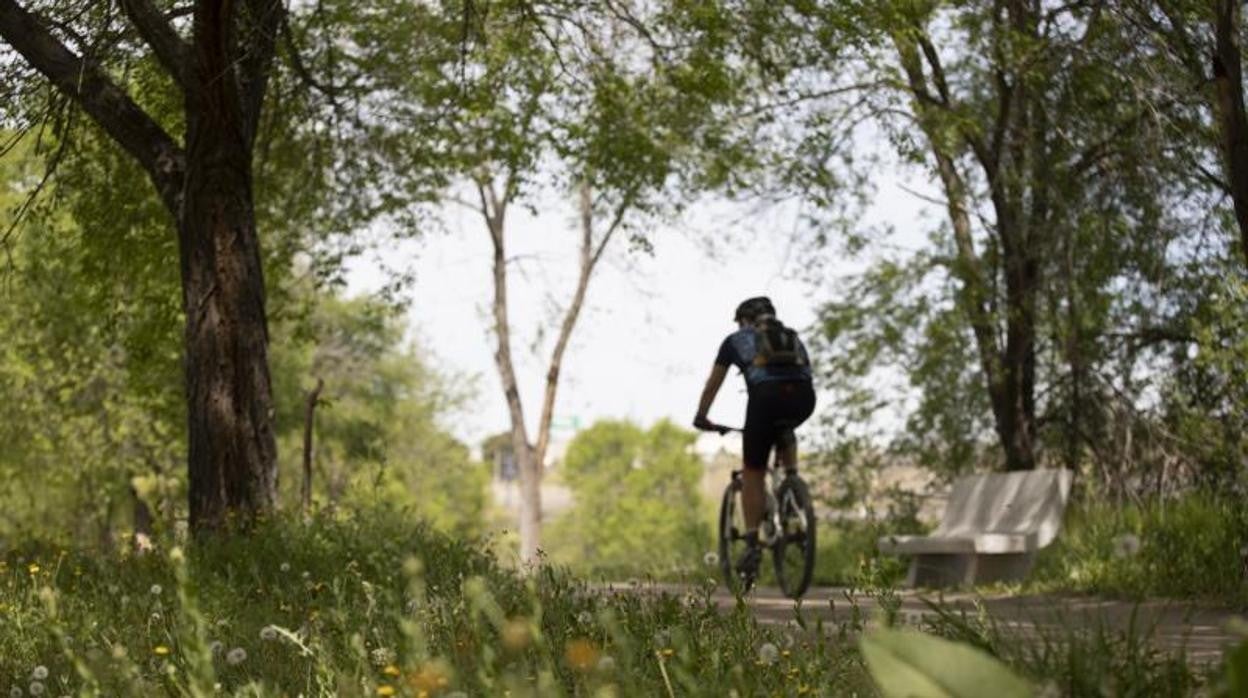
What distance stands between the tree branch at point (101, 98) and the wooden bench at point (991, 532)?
691 cm

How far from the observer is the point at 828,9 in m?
13.9

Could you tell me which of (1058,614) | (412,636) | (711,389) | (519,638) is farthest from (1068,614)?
(711,389)

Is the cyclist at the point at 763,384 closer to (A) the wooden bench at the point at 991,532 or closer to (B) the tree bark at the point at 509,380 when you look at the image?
(A) the wooden bench at the point at 991,532

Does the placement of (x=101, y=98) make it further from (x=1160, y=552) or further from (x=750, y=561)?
(x=1160, y=552)

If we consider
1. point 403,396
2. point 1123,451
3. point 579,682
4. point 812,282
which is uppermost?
point 403,396

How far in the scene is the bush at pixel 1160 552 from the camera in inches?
426

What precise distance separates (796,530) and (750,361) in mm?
1219

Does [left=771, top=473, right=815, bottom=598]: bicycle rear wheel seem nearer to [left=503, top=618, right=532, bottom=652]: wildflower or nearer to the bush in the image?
the bush

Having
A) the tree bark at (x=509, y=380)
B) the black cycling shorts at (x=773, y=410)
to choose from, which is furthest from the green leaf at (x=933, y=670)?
the tree bark at (x=509, y=380)

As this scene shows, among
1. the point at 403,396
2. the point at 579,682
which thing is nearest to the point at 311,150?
the point at 579,682

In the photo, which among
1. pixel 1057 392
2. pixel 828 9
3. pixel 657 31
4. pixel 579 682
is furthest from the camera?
pixel 1057 392

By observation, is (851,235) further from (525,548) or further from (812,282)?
(525,548)

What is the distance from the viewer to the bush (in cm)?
1082

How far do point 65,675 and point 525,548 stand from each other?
29.1 metres
